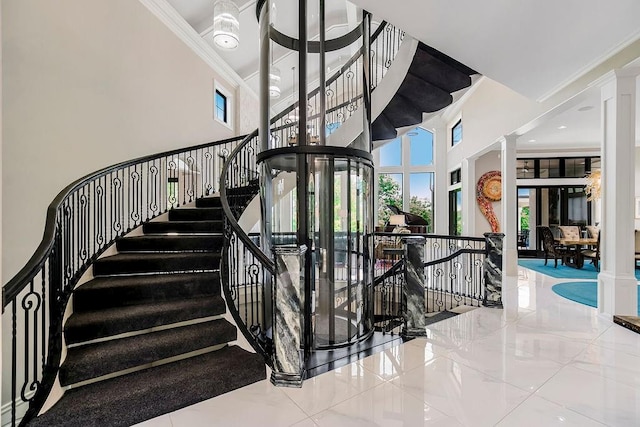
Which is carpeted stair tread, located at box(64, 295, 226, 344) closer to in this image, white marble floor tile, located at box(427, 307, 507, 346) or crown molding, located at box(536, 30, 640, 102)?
white marble floor tile, located at box(427, 307, 507, 346)

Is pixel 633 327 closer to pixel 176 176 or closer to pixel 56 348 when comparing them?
pixel 56 348

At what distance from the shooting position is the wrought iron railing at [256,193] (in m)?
3.16

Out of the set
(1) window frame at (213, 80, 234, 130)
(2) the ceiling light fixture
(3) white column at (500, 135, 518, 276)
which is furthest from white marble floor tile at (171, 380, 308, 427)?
(3) white column at (500, 135, 518, 276)

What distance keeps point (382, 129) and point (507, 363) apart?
→ 413 cm

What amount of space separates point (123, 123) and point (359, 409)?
428 centimetres

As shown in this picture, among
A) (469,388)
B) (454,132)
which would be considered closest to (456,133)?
(454,132)

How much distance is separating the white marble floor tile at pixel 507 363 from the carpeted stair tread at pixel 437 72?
3.45 meters

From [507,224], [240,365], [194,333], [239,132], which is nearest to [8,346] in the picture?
[194,333]

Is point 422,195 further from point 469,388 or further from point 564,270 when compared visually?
point 469,388

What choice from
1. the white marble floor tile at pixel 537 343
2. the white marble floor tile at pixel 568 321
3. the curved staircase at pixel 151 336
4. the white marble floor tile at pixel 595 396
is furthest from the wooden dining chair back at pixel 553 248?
the white marble floor tile at pixel 595 396

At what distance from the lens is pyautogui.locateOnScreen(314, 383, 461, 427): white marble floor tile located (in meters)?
2.23

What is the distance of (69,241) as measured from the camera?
308 cm

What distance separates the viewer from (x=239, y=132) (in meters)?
7.67

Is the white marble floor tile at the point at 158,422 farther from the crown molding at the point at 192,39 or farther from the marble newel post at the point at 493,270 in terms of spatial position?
the crown molding at the point at 192,39
